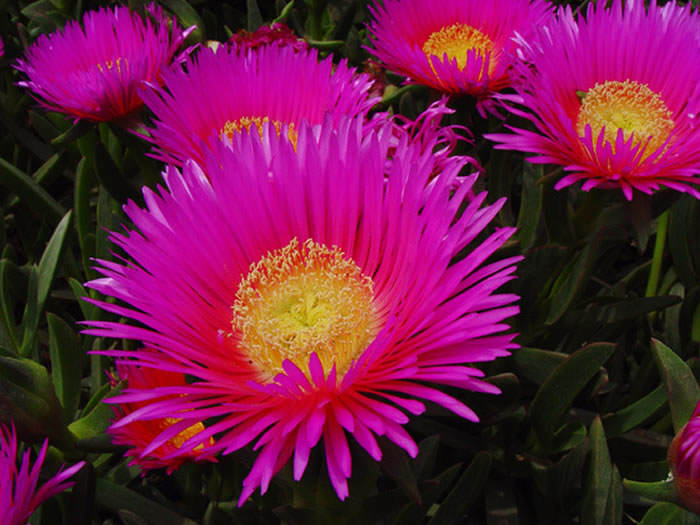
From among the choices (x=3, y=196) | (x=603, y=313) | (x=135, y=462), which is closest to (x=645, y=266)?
(x=603, y=313)

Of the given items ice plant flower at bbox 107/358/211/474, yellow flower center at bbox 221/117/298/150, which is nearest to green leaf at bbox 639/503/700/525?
ice plant flower at bbox 107/358/211/474

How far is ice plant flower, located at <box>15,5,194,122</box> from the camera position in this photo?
834 millimetres

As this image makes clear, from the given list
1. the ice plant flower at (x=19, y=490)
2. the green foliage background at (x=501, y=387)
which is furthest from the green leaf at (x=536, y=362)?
the ice plant flower at (x=19, y=490)

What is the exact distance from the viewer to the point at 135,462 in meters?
0.63

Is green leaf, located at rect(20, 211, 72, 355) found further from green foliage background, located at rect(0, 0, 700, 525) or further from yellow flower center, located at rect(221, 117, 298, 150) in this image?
yellow flower center, located at rect(221, 117, 298, 150)

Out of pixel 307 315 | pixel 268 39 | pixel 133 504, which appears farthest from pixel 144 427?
pixel 268 39

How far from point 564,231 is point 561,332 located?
0.40ft

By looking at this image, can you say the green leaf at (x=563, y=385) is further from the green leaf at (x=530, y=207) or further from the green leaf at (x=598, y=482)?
the green leaf at (x=530, y=207)

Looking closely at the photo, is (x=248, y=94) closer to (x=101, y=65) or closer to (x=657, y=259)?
(x=101, y=65)

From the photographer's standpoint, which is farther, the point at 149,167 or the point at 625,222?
the point at 149,167

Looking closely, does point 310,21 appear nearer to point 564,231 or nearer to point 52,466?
point 564,231

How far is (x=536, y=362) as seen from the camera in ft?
2.36

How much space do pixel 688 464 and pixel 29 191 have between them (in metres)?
0.87

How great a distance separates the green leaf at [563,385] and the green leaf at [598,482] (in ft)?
0.13
